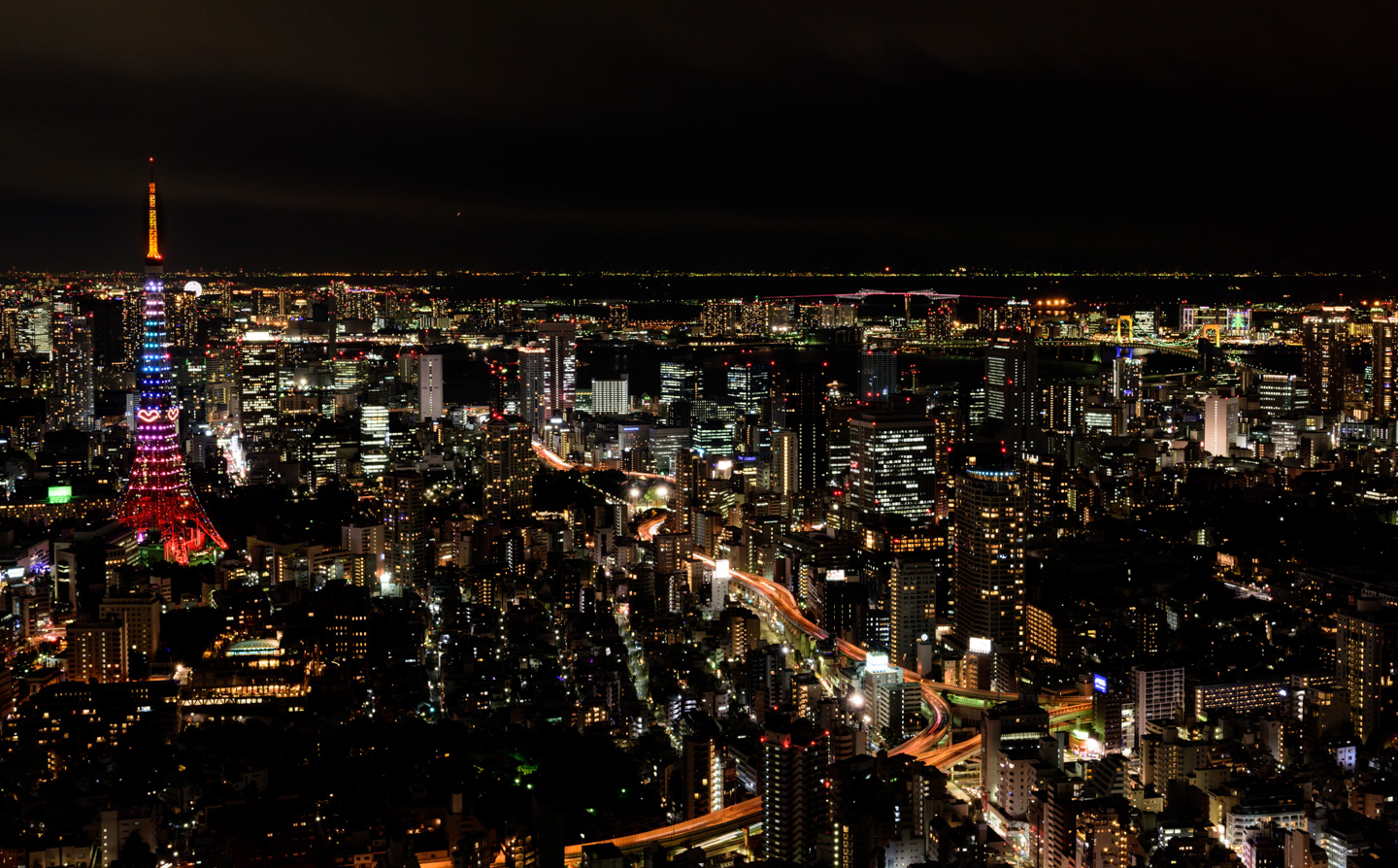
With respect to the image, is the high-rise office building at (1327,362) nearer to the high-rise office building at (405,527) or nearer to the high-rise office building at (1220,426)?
the high-rise office building at (1220,426)

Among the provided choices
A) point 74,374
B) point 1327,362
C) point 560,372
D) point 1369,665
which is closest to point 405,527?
point 1369,665

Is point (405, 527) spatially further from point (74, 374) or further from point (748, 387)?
point (748, 387)

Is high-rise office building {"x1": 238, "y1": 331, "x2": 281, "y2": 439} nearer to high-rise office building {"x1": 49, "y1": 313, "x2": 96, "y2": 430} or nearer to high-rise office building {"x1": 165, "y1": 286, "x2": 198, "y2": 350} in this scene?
high-rise office building {"x1": 165, "y1": 286, "x2": 198, "y2": 350}

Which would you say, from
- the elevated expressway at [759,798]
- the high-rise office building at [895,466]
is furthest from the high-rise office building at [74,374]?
the elevated expressway at [759,798]

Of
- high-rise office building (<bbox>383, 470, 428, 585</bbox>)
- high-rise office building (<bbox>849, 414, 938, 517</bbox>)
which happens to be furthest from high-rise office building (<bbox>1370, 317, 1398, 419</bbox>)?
high-rise office building (<bbox>383, 470, 428, 585</bbox>)

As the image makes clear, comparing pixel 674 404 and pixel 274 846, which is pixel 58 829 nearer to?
pixel 274 846

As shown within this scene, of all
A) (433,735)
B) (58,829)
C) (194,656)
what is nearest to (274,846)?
(58,829)

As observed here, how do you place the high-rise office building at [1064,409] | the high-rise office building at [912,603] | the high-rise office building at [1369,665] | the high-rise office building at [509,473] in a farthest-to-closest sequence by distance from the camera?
the high-rise office building at [1064,409], the high-rise office building at [509,473], the high-rise office building at [912,603], the high-rise office building at [1369,665]
